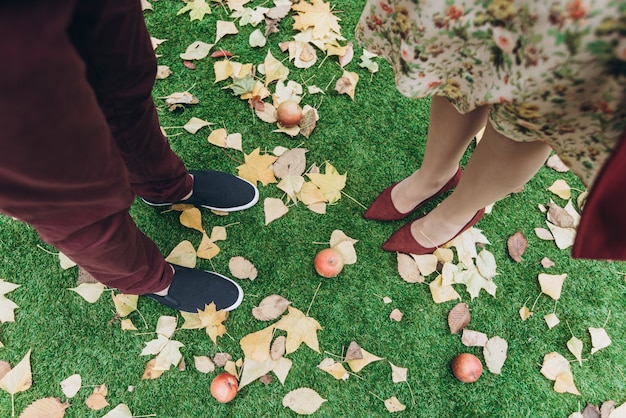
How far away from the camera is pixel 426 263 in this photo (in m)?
1.73

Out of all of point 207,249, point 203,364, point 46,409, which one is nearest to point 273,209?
point 207,249

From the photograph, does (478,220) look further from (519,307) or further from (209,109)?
(209,109)

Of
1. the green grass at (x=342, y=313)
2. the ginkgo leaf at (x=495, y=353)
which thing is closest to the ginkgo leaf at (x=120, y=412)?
the green grass at (x=342, y=313)

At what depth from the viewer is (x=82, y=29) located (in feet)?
2.64

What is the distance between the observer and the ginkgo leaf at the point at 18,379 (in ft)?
5.00

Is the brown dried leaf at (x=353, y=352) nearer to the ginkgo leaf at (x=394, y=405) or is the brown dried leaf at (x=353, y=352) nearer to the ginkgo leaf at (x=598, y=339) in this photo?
the ginkgo leaf at (x=394, y=405)

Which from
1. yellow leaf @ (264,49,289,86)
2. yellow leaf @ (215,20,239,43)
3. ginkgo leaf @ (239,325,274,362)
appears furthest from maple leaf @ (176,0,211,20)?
ginkgo leaf @ (239,325,274,362)

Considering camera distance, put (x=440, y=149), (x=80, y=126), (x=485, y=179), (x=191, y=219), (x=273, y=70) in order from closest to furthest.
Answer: (x=80, y=126) < (x=485, y=179) < (x=440, y=149) < (x=191, y=219) < (x=273, y=70)

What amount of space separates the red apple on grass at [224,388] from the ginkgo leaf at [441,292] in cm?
86

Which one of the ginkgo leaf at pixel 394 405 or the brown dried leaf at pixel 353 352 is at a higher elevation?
the brown dried leaf at pixel 353 352

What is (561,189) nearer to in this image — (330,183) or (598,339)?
(598,339)

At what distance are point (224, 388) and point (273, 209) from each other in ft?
2.41

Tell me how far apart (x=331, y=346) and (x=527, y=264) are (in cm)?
91

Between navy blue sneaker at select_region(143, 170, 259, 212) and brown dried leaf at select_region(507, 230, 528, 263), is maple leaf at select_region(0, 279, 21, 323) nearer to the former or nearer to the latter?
navy blue sneaker at select_region(143, 170, 259, 212)
